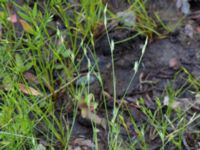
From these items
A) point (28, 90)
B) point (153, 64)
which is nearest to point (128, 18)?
point (153, 64)

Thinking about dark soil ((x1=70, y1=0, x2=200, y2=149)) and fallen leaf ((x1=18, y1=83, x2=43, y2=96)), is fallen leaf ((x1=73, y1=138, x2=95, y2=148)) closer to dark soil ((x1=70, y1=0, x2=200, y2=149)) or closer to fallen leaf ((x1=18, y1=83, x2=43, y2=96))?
dark soil ((x1=70, y1=0, x2=200, y2=149))

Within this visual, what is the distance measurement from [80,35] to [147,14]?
0.33m

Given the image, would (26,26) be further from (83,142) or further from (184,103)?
(184,103)

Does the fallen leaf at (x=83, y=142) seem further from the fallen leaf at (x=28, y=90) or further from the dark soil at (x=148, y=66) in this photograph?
the fallen leaf at (x=28, y=90)

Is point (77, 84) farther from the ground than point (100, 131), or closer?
farther from the ground

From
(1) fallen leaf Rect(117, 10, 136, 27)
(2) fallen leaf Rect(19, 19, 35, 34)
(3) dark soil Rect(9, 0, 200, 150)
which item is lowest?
(3) dark soil Rect(9, 0, 200, 150)

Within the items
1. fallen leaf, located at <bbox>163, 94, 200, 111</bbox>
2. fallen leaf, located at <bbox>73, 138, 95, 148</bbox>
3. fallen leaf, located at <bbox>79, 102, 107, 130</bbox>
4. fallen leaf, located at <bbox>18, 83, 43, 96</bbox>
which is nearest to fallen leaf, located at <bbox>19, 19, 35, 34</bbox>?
fallen leaf, located at <bbox>18, 83, 43, 96</bbox>

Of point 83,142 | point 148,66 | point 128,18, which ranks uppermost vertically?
point 128,18

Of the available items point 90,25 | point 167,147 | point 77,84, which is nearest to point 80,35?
point 90,25

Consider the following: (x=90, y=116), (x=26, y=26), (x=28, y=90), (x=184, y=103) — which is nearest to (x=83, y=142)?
(x=90, y=116)

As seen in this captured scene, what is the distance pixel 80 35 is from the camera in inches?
78.5

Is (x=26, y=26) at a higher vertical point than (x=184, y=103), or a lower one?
higher

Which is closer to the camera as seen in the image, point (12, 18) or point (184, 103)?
point (184, 103)

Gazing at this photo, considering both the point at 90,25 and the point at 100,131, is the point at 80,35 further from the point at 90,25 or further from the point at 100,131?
the point at 100,131
